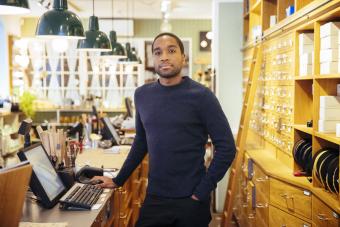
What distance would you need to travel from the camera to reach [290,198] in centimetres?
321

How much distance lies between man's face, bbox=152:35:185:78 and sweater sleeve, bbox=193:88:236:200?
0.71 feet

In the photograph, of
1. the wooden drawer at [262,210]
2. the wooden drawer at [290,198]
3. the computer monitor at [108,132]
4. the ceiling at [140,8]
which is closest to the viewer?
the wooden drawer at [290,198]

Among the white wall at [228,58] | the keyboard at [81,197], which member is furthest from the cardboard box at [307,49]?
the white wall at [228,58]

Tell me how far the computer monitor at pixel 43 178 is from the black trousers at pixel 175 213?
51 centimetres

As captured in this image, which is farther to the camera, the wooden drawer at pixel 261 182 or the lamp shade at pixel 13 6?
the wooden drawer at pixel 261 182

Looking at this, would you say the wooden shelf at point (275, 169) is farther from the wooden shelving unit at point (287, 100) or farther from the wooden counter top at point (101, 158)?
the wooden counter top at point (101, 158)

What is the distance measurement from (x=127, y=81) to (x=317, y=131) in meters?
7.87

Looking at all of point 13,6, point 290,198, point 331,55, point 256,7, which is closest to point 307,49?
point 331,55

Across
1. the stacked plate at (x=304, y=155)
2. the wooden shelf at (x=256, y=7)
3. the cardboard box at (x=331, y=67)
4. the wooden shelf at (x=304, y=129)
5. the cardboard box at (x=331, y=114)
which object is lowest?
the stacked plate at (x=304, y=155)

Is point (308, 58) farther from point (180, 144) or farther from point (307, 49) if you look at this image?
point (180, 144)

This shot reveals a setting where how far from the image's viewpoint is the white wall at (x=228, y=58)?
5879 mm

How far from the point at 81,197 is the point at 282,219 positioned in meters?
1.59

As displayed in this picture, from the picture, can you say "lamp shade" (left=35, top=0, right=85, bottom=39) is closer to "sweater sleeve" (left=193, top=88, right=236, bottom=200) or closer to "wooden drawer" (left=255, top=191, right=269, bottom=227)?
"sweater sleeve" (left=193, top=88, right=236, bottom=200)

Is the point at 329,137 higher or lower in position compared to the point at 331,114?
lower
